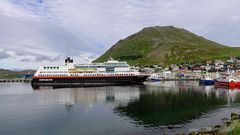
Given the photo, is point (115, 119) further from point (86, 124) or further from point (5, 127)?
point (5, 127)

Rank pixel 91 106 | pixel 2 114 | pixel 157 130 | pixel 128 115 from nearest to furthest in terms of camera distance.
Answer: pixel 157 130 < pixel 128 115 < pixel 2 114 < pixel 91 106

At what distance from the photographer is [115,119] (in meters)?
46.1

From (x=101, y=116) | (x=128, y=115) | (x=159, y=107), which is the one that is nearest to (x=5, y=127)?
(x=101, y=116)

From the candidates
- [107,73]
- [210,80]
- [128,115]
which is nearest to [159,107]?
[128,115]

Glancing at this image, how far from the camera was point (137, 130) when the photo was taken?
125ft

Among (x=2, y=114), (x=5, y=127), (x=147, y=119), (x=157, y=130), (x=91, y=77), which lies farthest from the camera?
(x=91, y=77)

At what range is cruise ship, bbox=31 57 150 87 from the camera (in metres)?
131

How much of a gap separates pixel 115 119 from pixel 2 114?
20.8m

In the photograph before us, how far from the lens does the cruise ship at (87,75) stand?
13112 cm

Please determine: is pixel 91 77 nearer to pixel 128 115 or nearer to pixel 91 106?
pixel 91 106

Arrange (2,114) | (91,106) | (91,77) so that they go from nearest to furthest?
(2,114)
(91,106)
(91,77)

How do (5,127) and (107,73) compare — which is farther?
(107,73)

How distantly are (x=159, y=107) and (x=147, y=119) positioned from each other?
1290 centimetres

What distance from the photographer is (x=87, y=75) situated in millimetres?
133750
